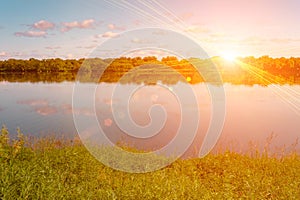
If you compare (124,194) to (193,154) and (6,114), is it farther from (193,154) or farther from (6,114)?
(6,114)

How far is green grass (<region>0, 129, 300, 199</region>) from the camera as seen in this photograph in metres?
6.91

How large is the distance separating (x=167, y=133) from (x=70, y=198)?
1407 centimetres

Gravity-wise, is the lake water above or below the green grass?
below

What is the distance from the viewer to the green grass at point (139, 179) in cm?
691

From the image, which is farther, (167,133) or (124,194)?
(167,133)

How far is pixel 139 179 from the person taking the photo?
906 cm

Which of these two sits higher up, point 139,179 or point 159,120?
point 139,179

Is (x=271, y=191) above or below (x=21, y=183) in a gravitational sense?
below

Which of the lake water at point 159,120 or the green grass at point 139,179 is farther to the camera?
the lake water at point 159,120

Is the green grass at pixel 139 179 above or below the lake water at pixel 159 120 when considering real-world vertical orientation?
above

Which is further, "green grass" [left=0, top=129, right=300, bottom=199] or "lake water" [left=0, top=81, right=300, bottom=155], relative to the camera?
"lake water" [left=0, top=81, right=300, bottom=155]

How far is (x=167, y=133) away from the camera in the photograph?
810 inches

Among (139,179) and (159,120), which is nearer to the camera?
(139,179)

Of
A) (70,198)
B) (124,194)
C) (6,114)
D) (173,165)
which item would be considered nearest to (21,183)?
(70,198)
